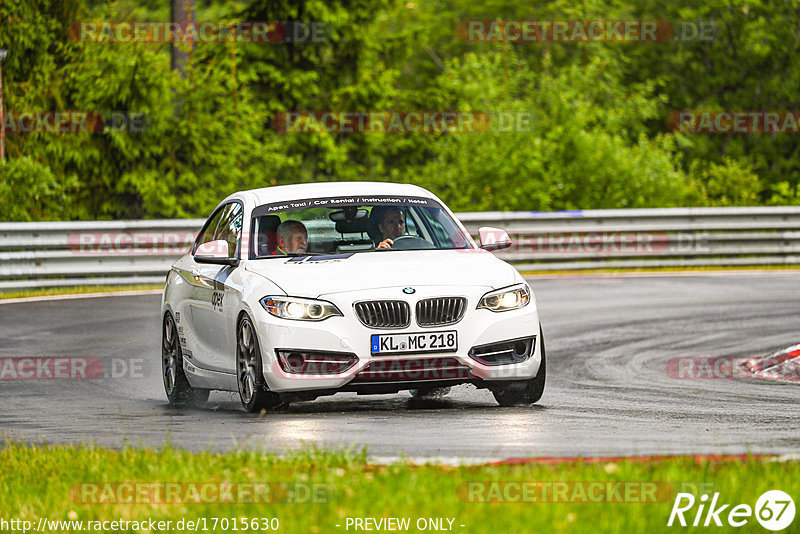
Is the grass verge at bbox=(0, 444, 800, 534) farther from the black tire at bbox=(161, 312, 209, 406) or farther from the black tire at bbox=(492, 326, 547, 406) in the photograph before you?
the black tire at bbox=(161, 312, 209, 406)

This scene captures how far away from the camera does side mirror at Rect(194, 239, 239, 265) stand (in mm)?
10750

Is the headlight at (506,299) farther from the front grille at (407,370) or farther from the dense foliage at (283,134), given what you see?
the dense foliage at (283,134)

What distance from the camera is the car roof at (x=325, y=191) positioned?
37.0 ft

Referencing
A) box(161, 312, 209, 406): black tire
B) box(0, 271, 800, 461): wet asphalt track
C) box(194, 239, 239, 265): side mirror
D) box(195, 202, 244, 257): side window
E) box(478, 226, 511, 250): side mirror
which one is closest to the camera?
box(0, 271, 800, 461): wet asphalt track

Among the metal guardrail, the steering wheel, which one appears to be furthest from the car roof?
the metal guardrail

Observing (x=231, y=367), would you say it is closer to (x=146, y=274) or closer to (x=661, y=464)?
(x=661, y=464)

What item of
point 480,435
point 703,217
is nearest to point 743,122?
point 703,217

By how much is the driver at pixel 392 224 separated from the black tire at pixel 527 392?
1.47 m

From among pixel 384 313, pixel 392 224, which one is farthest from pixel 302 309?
pixel 392 224

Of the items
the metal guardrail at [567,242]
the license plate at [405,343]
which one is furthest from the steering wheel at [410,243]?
the metal guardrail at [567,242]

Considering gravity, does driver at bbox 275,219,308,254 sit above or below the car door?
above

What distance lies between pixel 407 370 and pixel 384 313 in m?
0.41

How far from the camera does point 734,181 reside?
33.3m

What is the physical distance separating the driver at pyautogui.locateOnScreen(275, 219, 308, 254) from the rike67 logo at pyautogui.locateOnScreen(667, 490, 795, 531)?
5.14 m
